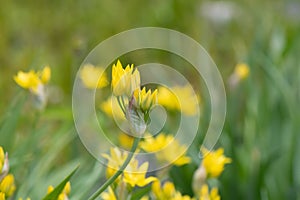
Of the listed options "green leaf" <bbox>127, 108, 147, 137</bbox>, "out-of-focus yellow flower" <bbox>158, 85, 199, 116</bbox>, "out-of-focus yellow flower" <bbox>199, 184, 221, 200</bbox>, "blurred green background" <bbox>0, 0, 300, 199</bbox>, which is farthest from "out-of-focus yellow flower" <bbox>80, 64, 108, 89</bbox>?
"green leaf" <bbox>127, 108, 147, 137</bbox>

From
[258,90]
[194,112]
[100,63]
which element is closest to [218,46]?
[100,63]

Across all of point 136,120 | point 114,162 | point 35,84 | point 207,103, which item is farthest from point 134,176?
point 207,103

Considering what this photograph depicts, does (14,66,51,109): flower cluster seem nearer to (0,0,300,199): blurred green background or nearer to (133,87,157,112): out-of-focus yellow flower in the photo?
(0,0,300,199): blurred green background

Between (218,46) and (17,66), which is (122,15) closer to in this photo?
(218,46)

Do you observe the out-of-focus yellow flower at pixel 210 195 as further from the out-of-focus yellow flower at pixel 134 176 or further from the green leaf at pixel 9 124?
the green leaf at pixel 9 124

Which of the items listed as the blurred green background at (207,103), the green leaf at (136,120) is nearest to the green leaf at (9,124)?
A: the blurred green background at (207,103)
